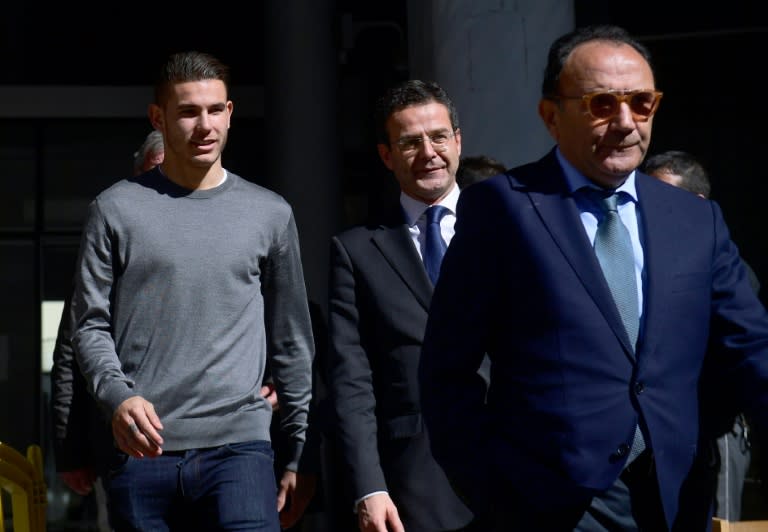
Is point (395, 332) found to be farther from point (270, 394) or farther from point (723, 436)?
point (723, 436)

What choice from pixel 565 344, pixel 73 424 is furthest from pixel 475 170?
pixel 565 344

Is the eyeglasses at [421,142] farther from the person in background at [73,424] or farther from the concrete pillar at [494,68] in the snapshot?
the concrete pillar at [494,68]

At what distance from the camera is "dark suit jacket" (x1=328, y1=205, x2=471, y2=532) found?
467 cm

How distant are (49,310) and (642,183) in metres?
11.3

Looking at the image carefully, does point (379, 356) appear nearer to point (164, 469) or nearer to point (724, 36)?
point (164, 469)

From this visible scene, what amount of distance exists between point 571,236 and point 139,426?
1.59 metres

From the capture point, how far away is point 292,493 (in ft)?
16.5

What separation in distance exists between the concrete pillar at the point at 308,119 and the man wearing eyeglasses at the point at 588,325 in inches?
373

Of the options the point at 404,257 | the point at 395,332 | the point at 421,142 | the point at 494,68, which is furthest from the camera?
the point at 494,68

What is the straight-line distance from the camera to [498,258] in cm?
341

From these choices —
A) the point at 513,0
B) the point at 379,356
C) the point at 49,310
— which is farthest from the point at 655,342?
the point at 49,310

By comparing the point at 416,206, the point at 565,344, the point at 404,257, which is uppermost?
the point at 416,206

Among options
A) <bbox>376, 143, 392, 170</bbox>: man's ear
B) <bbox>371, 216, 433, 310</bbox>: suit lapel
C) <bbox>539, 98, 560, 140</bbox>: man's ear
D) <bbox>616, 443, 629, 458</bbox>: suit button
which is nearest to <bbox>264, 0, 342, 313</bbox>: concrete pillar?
<bbox>376, 143, 392, 170</bbox>: man's ear

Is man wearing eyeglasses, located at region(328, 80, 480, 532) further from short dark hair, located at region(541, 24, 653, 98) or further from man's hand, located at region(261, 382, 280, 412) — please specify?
short dark hair, located at region(541, 24, 653, 98)
